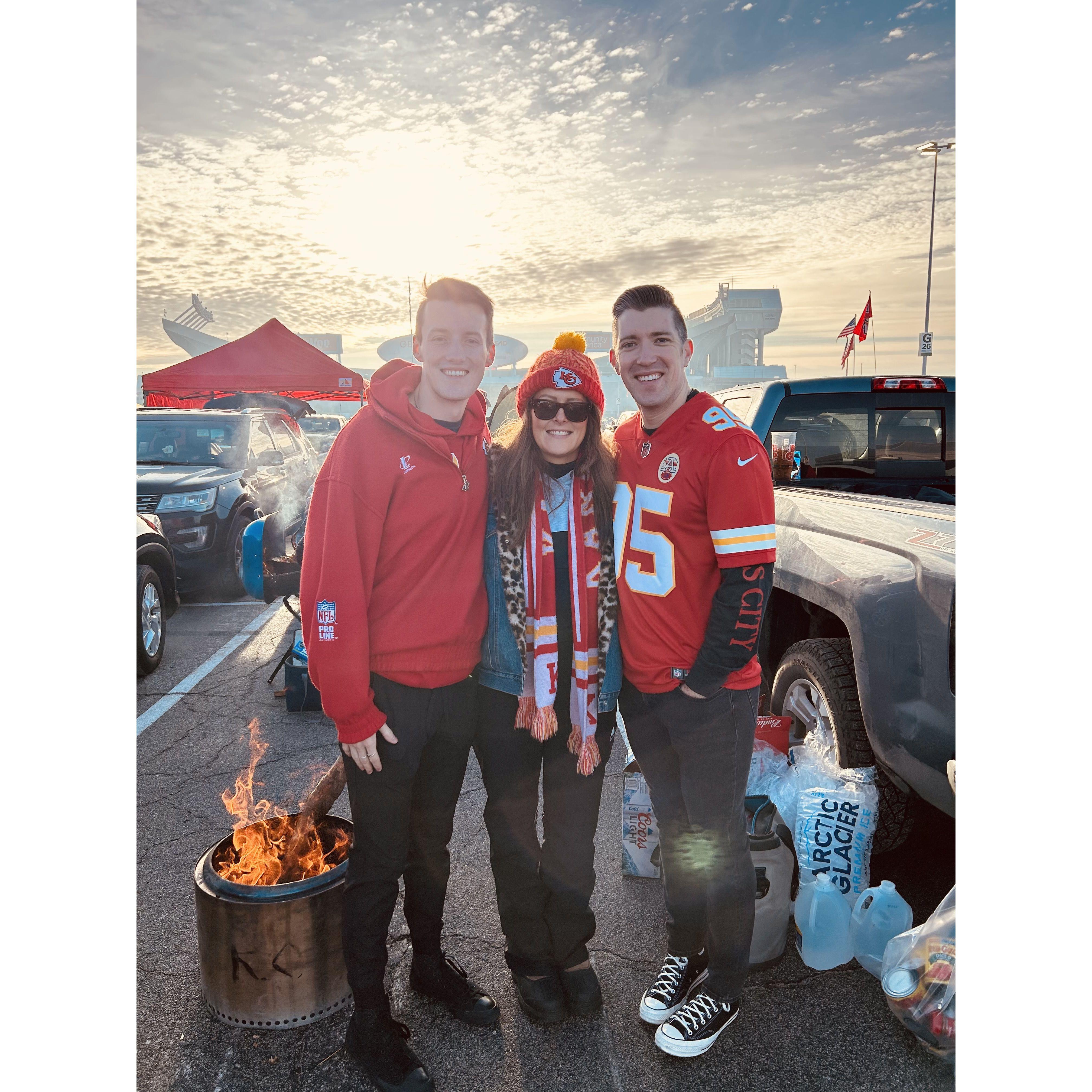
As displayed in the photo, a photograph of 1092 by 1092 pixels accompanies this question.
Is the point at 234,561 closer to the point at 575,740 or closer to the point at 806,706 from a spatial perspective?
the point at 806,706

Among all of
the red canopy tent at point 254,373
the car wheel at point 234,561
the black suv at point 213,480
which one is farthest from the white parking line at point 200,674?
the red canopy tent at point 254,373

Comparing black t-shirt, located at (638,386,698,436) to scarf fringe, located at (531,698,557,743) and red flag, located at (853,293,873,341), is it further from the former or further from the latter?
red flag, located at (853,293,873,341)

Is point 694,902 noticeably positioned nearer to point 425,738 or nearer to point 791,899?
point 791,899

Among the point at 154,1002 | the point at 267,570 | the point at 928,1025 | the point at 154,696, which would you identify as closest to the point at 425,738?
the point at 154,1002

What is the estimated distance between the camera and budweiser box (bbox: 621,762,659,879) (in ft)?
10.3

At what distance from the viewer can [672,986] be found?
2.44 meters

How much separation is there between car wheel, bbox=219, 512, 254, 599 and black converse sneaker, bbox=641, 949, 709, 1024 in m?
6.67

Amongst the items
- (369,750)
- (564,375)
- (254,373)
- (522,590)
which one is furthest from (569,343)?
(254,373)

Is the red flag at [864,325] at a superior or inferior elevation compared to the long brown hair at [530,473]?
superior

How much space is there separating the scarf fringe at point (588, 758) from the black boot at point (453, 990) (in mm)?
776

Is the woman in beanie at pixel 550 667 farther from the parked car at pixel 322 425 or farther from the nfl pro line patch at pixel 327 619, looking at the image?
the parked car at pixel 322 425

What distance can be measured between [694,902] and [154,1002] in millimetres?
1740

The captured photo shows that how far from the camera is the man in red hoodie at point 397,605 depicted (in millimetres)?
2049

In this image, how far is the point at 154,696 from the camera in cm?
536
